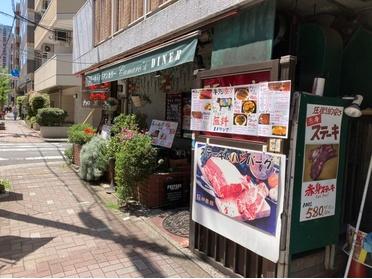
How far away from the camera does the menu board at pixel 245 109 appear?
371 centimetres

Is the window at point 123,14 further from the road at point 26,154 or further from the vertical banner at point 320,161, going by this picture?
the road at point 26,154

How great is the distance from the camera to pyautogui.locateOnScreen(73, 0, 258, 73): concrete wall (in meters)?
5.08

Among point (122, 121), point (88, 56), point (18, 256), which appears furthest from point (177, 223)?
point (88, 56)

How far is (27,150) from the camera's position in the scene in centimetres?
1723

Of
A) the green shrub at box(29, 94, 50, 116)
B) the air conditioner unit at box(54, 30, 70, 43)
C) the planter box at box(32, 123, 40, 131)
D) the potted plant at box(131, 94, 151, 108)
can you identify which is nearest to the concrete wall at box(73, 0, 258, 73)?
the potted plant at box(131, 94, 151, 108)

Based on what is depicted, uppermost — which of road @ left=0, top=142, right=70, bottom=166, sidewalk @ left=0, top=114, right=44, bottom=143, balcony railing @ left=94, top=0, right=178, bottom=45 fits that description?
balcony railing @ left=94, top=0, right=178, bottom=45

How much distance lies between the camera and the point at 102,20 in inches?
424

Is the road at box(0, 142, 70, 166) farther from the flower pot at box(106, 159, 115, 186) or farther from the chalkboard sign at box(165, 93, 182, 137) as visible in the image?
the chalkboard sign at box(165, 93, 182, 137)

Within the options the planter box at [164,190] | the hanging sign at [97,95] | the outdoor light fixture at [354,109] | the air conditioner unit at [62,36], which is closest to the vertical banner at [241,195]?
the outdoor light fixture at [354,109]

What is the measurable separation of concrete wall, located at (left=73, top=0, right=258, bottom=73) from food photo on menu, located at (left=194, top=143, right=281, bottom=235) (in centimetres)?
184

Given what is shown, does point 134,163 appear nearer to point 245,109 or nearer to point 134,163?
point 134,163

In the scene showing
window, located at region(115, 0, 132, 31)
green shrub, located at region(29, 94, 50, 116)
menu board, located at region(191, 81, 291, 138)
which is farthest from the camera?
green shrub, located at region(29, 94, 50, 116)

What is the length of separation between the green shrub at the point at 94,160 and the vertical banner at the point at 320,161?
5.93 m

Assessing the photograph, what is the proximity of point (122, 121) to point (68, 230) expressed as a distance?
3.24 m
